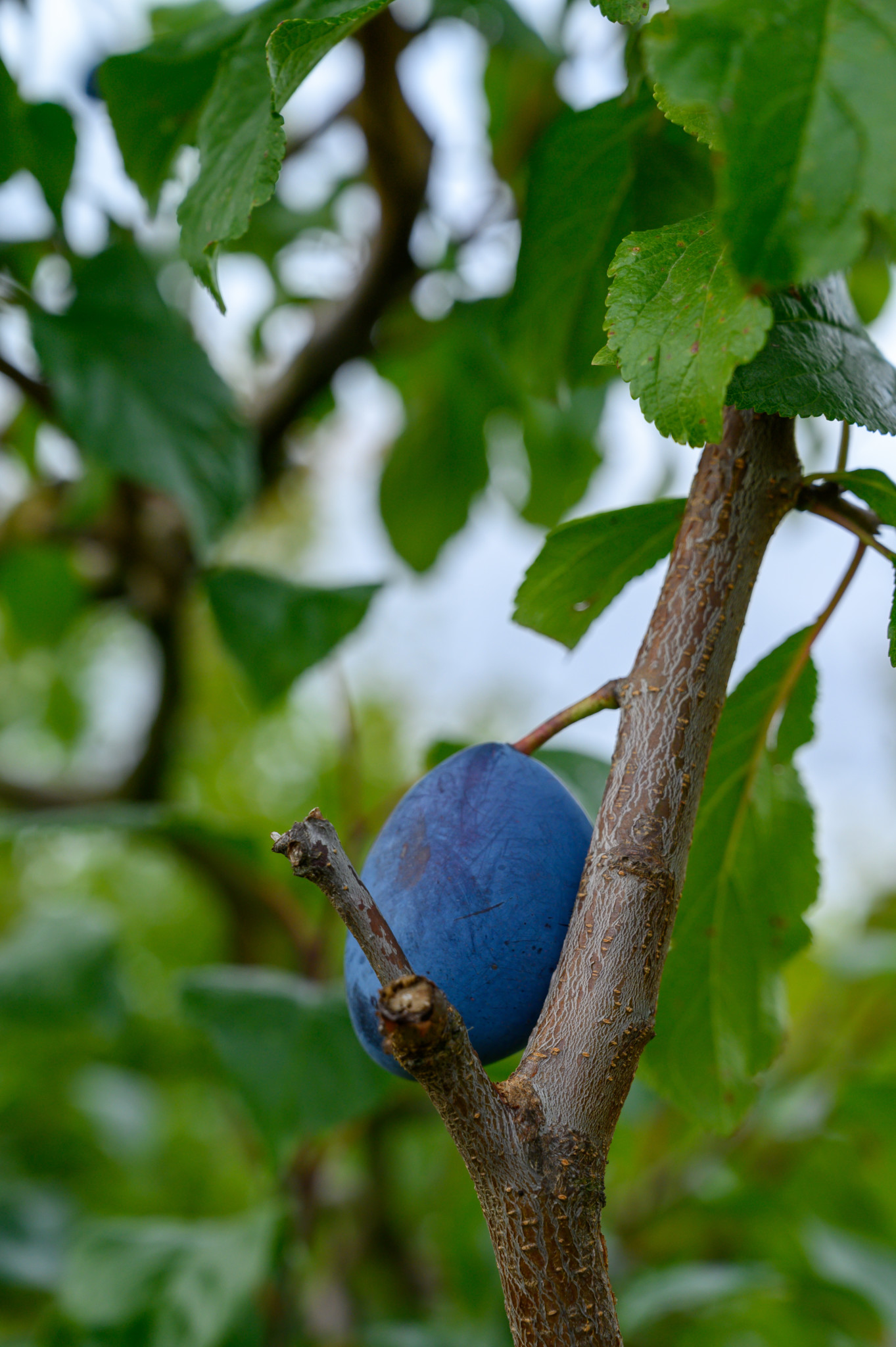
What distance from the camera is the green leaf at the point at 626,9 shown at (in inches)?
10.3

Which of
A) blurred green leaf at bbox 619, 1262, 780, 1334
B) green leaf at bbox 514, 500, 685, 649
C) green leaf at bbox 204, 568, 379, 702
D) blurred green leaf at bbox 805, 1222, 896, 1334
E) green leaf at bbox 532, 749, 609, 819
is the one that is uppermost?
green leaf at bbox 204, 568, 379, 702

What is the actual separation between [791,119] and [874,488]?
142 mm

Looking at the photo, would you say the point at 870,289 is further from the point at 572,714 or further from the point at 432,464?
the point at 572,714

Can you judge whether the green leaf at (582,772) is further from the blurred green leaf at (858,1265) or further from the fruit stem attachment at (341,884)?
the blurred green leaf at (858,1265)

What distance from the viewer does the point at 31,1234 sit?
1.07 meters

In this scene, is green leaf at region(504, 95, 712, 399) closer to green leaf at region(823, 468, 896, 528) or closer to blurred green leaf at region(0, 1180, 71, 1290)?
green leaf at region(823, 468, 896, 528)

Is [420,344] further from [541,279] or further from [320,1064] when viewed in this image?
[320,1064]

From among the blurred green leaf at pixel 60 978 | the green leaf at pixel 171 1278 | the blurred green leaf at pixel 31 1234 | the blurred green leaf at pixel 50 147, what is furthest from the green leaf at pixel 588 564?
the blurred green leaf at pixel 31 1234

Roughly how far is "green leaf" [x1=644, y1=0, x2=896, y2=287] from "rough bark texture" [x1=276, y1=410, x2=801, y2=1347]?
11cm

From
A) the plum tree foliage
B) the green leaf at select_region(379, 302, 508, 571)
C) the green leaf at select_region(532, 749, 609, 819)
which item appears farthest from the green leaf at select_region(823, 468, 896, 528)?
the green leaf at select_region(379, 302, 508, 571)

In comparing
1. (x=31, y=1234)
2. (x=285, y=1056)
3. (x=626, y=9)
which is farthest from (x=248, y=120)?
(x=31, y=1234)

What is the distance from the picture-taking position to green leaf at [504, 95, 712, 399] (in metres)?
0.46

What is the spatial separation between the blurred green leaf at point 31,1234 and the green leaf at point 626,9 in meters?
1.11

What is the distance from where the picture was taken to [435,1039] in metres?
0.22
